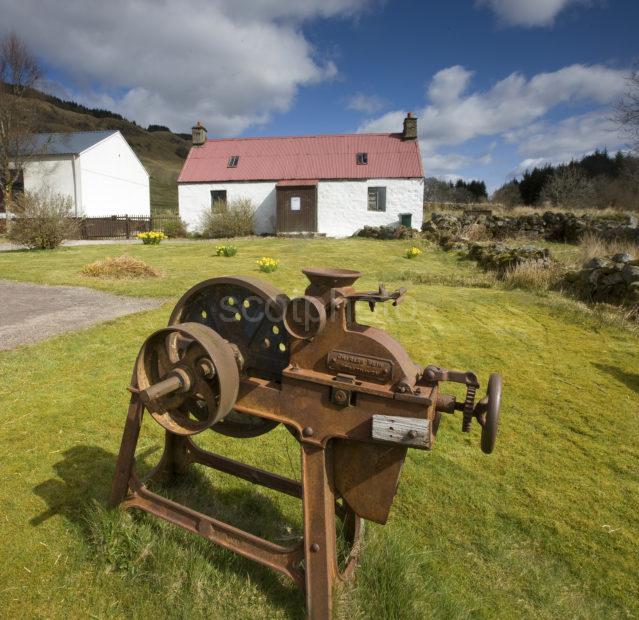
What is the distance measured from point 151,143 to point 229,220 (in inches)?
5174

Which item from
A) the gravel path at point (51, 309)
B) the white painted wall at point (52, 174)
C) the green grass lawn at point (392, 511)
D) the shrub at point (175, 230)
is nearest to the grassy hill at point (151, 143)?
the white painted wall at point (52, 174)

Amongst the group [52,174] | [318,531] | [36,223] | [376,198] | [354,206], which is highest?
[52,174]

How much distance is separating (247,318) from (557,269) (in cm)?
983

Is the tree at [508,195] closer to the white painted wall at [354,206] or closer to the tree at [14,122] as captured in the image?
the white painted wall at [354,206]

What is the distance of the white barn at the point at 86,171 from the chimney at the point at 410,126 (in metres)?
20.7

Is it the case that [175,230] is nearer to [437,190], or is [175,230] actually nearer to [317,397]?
[317,397]

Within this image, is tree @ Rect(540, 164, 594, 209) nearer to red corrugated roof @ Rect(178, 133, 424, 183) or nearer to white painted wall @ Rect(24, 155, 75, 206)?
red corrugated roof @ Rect(178, 133, 424, 183)

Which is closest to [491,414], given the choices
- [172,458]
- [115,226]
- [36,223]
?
[172,458]

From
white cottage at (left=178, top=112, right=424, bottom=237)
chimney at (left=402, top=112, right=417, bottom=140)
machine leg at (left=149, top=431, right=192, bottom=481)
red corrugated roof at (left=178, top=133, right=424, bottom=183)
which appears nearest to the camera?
machine leg at (left=149, top=431, right=192, bottom=481)

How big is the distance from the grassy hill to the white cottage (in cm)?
5968

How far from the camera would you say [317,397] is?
2062 millimetres

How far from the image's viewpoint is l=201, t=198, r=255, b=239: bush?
944 inches

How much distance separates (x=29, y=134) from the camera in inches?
1089

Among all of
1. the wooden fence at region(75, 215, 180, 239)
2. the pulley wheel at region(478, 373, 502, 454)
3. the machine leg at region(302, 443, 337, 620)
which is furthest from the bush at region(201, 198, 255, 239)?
the pulley wheel at region(478, 373, 502, 454)
